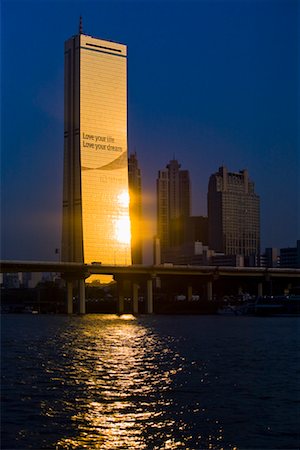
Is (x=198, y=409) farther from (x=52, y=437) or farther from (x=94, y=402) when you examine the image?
(x=52, y=437)

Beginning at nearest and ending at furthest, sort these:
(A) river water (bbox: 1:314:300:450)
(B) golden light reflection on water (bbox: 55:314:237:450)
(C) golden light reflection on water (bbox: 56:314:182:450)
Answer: (B) golden light reflection on water (bbox: 55:314:237:450) → (C) golden light reflection on water (bbox: 56:314:182:450) → (A) river water (bbox: 1:314:300:450)

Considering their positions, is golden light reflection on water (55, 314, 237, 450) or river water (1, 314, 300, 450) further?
river water (1, 314, 300, 450)

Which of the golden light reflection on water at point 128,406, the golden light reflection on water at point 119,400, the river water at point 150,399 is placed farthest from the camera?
the river water at point 150,399

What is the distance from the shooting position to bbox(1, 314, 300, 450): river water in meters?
33.5

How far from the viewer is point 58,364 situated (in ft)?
197

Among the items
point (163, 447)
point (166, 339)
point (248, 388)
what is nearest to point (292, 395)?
point (248, 388)

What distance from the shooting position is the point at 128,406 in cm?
4072

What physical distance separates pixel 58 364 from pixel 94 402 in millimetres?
18718

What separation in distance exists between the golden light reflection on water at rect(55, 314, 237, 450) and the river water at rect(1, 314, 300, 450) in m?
0.04

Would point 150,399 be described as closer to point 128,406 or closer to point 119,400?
point 119,400

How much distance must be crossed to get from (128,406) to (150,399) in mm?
2249

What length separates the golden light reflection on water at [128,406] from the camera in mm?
32938

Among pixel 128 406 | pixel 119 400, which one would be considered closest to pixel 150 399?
pixel 119 400

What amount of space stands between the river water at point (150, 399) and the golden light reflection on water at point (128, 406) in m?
0.04
